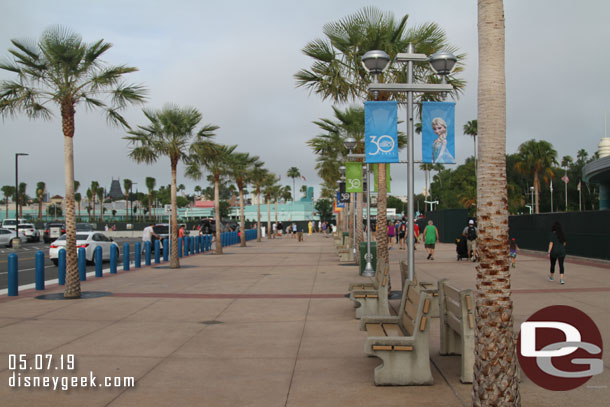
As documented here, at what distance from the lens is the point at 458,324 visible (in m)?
6.71

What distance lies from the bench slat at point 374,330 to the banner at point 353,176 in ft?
39.8

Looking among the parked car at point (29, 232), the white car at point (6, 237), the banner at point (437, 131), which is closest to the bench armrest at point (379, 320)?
the banner at point (437, 131)

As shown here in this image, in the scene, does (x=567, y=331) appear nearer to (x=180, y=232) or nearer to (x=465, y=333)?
(x=465, y=333)

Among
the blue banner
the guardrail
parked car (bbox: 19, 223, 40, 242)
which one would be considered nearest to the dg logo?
the blue banner

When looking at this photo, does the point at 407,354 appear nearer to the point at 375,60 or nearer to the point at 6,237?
the point at 375,60

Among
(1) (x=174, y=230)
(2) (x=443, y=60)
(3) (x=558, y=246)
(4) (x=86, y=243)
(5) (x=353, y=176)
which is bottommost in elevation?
(4) (x=86, y=243)

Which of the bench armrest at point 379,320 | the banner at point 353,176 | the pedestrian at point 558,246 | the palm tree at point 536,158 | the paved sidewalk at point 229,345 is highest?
the palm tree at point 536,158

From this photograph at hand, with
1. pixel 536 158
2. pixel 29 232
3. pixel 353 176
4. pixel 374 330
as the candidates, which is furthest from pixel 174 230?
pixel 536 158

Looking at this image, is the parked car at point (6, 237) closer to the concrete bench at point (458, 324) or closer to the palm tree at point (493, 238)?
the concrete bench at point (458, 324)

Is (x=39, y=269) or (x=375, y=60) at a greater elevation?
(x=375, y=60)

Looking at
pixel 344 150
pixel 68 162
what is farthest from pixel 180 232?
pixel 68 162

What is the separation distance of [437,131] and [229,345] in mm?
5402

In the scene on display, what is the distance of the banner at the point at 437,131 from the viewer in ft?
34.4

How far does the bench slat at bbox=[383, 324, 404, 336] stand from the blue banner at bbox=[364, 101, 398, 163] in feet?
13.9
